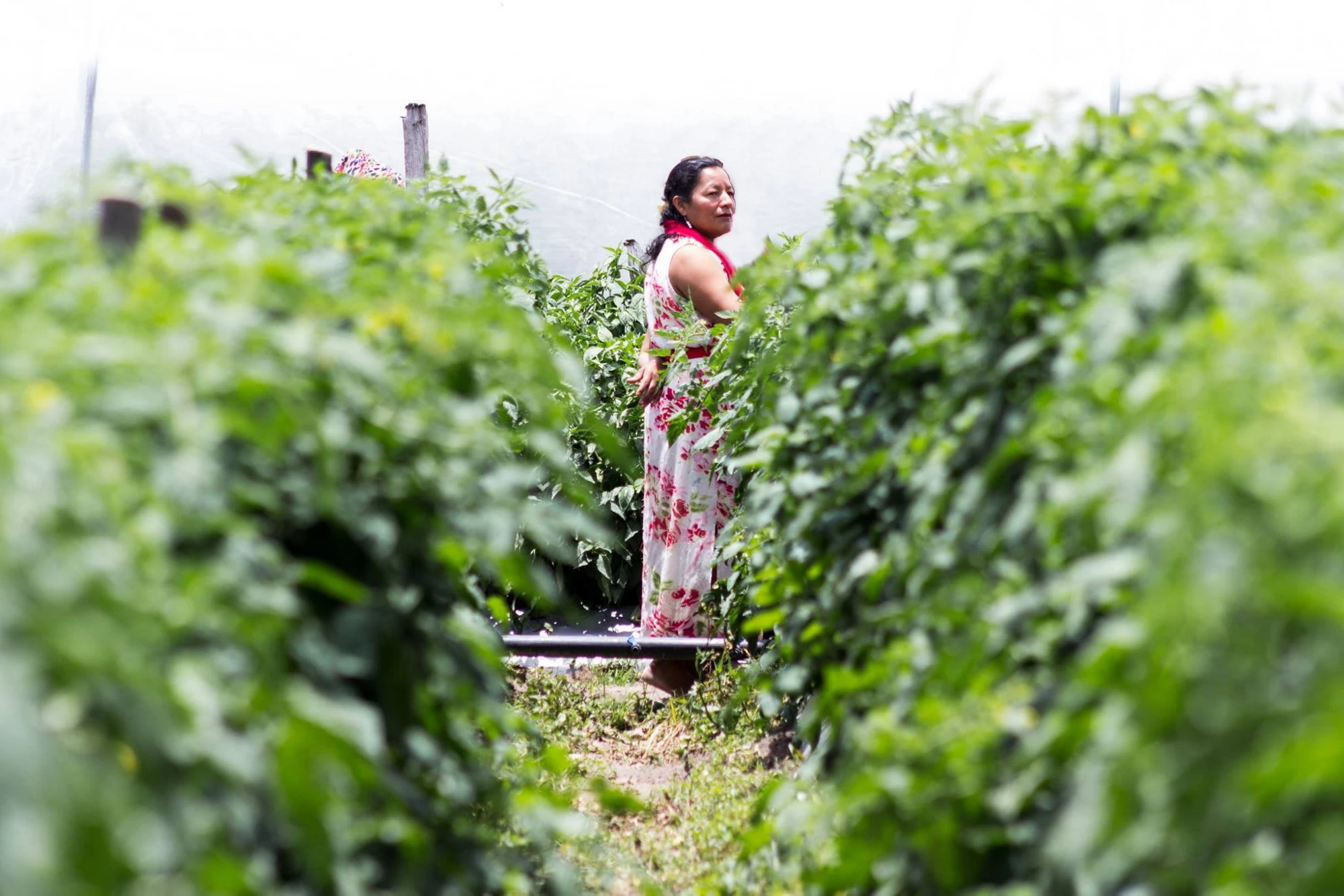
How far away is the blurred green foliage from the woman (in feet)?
6.59

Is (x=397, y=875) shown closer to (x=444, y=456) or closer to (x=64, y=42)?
(x=444, y=456)

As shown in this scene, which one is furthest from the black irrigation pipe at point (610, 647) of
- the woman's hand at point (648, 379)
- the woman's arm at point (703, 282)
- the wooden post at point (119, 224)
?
the wooden post at point (119, 224)

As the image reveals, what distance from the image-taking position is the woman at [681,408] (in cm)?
450

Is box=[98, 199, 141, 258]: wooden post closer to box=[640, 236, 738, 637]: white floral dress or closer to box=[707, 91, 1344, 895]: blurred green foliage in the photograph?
box=[707, 91, 1344, 895]: blurred green foliage

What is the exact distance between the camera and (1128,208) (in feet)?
5.51

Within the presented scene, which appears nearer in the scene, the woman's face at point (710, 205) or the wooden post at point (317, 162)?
the wooden post at point (317, 162)

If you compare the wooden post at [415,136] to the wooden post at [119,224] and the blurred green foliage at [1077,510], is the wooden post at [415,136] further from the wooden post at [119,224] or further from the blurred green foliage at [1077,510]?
the wooden post at [119,224]

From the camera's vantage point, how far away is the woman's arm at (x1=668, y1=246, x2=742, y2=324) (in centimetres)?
449

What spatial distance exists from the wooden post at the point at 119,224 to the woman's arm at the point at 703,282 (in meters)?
2.87

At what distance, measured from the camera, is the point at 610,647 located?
4359mm

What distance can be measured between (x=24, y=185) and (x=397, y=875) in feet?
26.6

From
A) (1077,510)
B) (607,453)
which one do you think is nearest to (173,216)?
(1077,510)

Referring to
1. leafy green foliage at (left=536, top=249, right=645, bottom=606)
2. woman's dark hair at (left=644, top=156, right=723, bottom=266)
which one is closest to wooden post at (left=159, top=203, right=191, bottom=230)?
woman's dark hair at (left=644, top=156, right=723, bottom=266)

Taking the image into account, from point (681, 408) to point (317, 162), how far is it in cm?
214
